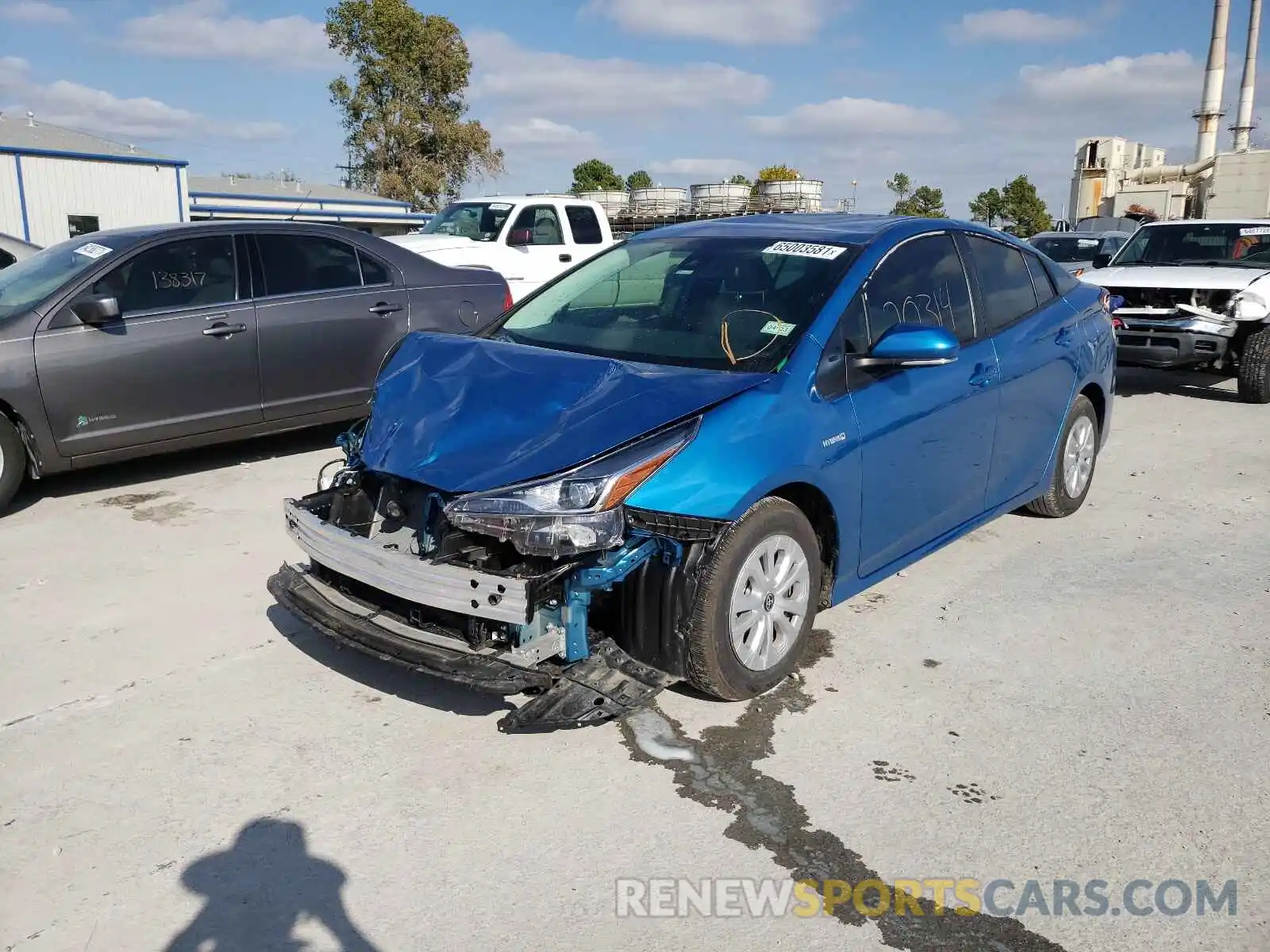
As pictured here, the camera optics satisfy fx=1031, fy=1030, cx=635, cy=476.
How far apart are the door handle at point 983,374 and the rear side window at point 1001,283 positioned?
199 mm

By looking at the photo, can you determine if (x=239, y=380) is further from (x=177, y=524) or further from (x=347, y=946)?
(x=347, y=946)

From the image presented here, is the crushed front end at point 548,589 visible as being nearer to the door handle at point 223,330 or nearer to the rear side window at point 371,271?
the door handle at point 223,330

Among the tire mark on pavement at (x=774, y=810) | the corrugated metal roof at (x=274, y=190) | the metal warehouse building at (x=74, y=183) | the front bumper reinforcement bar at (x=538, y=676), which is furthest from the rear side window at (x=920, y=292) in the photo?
the corrugated metal roof at (x=274, y=190)

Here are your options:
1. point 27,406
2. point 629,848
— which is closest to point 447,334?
point 629,848

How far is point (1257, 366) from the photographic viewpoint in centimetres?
966

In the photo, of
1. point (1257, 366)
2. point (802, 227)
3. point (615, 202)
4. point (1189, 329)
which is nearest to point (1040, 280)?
point (802, 227)

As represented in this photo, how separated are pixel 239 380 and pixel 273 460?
31.7 inches

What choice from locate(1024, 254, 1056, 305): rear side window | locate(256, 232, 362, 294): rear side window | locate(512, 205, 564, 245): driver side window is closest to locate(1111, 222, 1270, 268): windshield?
locate(1024, 254, 1056, 305): rear side window

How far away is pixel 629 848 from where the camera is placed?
9.48ft

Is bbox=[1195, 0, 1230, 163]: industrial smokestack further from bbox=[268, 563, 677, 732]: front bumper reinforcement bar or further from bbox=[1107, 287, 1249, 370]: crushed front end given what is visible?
bbox=[268, 563, 677, 732]: front bumper reinforcement bar

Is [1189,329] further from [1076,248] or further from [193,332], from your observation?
[193,332]

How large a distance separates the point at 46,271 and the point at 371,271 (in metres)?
2.03

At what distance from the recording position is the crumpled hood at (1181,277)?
389 inches

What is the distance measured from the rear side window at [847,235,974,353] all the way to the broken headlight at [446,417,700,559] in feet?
4.08
